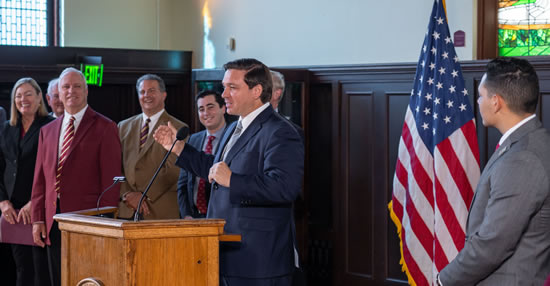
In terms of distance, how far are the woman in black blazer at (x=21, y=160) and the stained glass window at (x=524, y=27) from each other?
3233mm

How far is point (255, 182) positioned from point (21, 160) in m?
2.50

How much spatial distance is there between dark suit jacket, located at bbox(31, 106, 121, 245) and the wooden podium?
1.47 metres

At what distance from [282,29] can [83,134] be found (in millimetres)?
2501

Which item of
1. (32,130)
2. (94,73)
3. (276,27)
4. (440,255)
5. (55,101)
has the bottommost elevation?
(440,255)

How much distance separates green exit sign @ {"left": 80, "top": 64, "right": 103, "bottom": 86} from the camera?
21.4ft

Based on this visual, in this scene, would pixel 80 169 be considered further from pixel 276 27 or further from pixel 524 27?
pixel 524 27

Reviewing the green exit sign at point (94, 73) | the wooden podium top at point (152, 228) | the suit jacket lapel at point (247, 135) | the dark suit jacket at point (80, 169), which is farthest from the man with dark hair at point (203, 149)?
the green exit sign at point (94, 73)

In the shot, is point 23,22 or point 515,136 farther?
point 23,22

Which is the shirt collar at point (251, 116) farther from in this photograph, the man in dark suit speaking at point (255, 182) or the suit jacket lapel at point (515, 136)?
the suit jacket lapel at point (515, 136)

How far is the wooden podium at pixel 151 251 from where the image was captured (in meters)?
2.70

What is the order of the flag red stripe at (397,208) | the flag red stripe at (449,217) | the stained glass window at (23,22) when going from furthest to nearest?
the stained glass window at (23,22) < the flag red stripe at (397,208) < the flag red stripe at (449,217)

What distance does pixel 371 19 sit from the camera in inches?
229

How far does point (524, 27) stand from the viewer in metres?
5.25

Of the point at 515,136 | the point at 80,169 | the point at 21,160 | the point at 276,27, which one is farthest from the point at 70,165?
the point at 515,136
